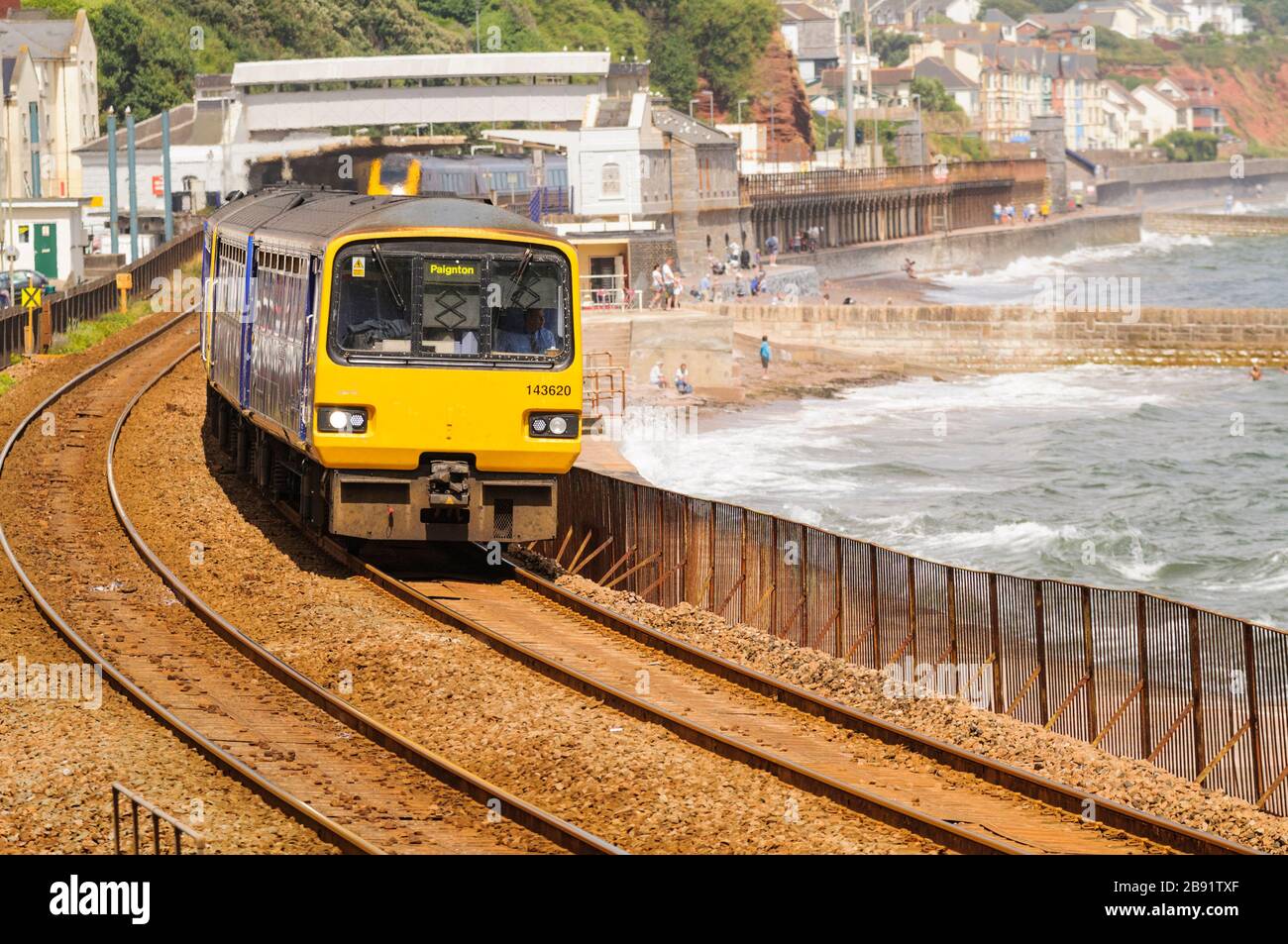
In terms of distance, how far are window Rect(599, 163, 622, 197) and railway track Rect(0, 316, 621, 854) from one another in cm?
4907

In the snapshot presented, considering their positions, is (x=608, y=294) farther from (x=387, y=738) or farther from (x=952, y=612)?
(x=387, y=738)

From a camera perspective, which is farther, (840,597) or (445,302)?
(840,597)

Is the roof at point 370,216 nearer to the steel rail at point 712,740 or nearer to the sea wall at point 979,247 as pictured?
the steel rail at point 712,740

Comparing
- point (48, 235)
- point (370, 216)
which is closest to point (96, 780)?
point (370, 216)

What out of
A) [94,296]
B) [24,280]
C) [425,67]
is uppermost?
[425,67]

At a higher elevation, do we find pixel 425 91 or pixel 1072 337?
pixel 425 91

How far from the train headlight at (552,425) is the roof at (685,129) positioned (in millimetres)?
58717

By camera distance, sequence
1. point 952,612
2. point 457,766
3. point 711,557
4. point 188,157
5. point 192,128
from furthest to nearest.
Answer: point 192,128 < point 188,157 < point 711,557 < point 952,612 < point 457,766

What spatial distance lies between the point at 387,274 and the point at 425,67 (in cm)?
7905

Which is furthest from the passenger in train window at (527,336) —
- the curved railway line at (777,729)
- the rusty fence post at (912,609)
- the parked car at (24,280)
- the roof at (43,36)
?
the roof at (43,36)

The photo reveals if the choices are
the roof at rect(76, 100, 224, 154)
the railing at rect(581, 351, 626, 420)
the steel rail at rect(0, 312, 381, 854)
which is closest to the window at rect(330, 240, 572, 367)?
the steel rail at rect(0, 312, 381, 854)

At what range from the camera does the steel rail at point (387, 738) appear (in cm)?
1176

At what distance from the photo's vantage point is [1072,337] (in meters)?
64.6
